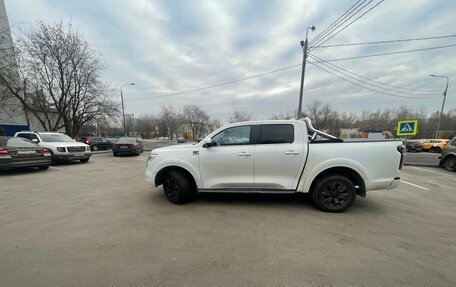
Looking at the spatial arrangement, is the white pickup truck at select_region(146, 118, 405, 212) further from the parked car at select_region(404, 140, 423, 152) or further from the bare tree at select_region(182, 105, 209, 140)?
the bare tree at select_region(182, 105, 209, 140)

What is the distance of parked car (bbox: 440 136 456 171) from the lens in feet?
30.6

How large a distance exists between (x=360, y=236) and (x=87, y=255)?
3939 millimetres

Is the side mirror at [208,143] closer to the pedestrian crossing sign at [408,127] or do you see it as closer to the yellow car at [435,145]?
the pedestrian crossing sign at [408,127]

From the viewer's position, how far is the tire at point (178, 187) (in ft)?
14.4

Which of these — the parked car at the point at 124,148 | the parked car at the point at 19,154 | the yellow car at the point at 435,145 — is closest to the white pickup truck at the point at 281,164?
the parked car at the point at 19,154

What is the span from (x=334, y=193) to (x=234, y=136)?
7.71 ft

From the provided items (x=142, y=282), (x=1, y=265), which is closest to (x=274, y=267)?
(x=142, y=282)

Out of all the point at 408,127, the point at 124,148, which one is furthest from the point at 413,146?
the point at 124,148

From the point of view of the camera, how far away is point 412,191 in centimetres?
573

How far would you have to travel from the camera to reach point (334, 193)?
403 cm

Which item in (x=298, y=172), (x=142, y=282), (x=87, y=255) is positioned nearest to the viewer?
(x=142, y=282)

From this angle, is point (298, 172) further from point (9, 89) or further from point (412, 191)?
point (9, 89)

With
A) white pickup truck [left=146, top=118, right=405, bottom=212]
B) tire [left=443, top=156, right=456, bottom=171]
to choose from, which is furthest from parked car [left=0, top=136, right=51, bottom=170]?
tire [left=443, top=156, right=456, bottom=171]

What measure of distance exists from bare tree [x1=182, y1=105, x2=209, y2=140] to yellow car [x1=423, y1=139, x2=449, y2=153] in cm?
6433
